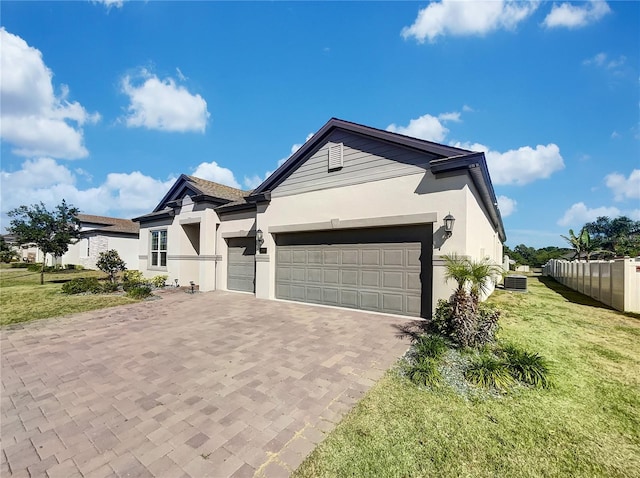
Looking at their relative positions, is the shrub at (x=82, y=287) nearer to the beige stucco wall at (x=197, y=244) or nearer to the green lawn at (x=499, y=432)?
the beige stucco wall at (x=197, y=244)

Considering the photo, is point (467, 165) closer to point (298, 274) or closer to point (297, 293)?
point (298, 274)

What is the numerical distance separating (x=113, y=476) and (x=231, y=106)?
13360mm

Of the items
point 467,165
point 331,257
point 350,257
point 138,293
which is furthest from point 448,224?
point 138,293

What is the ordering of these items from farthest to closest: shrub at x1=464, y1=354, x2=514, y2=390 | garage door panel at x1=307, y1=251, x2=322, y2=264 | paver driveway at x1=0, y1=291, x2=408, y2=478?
garage door panel at x1=307, y1=251, x2=322, y2=264 → shrub at x1=464, y1=354, x2=514, y2=390 → paver driveway at x1=0, y1=291, x2=408, y2=478

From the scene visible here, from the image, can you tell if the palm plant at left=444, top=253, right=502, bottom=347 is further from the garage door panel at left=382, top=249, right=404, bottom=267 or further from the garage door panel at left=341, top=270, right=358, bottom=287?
the garage door panel at left=341, top=270, right=358, bottom=287

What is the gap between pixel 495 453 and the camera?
274 centimetres

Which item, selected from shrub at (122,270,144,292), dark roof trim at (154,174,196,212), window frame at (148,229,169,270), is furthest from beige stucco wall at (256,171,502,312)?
window frame at (148,229,169,270)

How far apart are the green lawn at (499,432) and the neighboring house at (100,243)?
27760mm

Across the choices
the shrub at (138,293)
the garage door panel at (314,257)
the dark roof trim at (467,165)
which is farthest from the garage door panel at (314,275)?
the shrub at (138,293)

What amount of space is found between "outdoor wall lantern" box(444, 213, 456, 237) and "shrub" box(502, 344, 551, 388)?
3212 millimetres

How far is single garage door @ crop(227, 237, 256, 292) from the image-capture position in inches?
482

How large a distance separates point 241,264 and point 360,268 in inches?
254

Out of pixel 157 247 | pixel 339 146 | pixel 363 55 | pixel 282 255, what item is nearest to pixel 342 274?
pixel 282 255

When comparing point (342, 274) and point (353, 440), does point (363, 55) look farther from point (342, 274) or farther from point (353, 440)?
point (353, 440)
